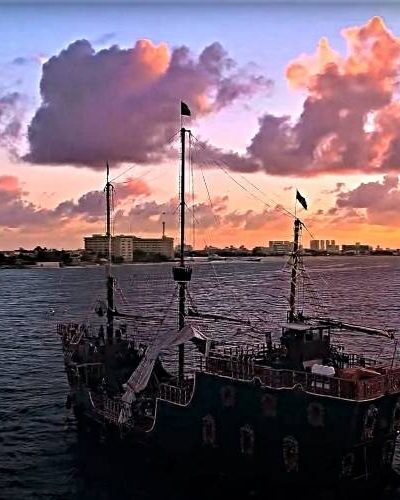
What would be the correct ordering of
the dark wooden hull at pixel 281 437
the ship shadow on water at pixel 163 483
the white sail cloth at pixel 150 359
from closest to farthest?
the dark wooden hull at pixel 281 437
the ship shadow on water at pixel 163 483
the white sail cloth at pixel 150 359

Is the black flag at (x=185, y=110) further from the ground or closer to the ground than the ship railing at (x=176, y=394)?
further from the ground

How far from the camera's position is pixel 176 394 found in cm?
2808

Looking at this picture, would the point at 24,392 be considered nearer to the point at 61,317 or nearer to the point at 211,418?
the point at 211,418

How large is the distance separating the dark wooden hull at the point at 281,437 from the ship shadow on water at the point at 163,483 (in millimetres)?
139

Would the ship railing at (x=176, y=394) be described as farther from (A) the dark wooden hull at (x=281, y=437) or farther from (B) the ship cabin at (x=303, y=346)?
(B) the ship cabin at (x=303, y=346)

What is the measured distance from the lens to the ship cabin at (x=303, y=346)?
28.2 metres

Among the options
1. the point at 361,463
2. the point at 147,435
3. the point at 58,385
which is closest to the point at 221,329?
the point at 58,385

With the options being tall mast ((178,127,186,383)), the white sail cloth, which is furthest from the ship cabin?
tall mast ((178,127,186,383))

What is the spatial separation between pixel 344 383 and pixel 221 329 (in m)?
48.1

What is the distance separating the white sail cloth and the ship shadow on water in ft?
9.33

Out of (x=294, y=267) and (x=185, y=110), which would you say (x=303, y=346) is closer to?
(x=294, y=267)

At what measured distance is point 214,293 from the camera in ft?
429

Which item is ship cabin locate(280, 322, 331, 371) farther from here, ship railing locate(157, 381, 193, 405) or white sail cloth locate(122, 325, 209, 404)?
ship railing locate(157, 381, 193, 405)

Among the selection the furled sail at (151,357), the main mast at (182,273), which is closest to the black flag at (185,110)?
the main mast at (182,273)
